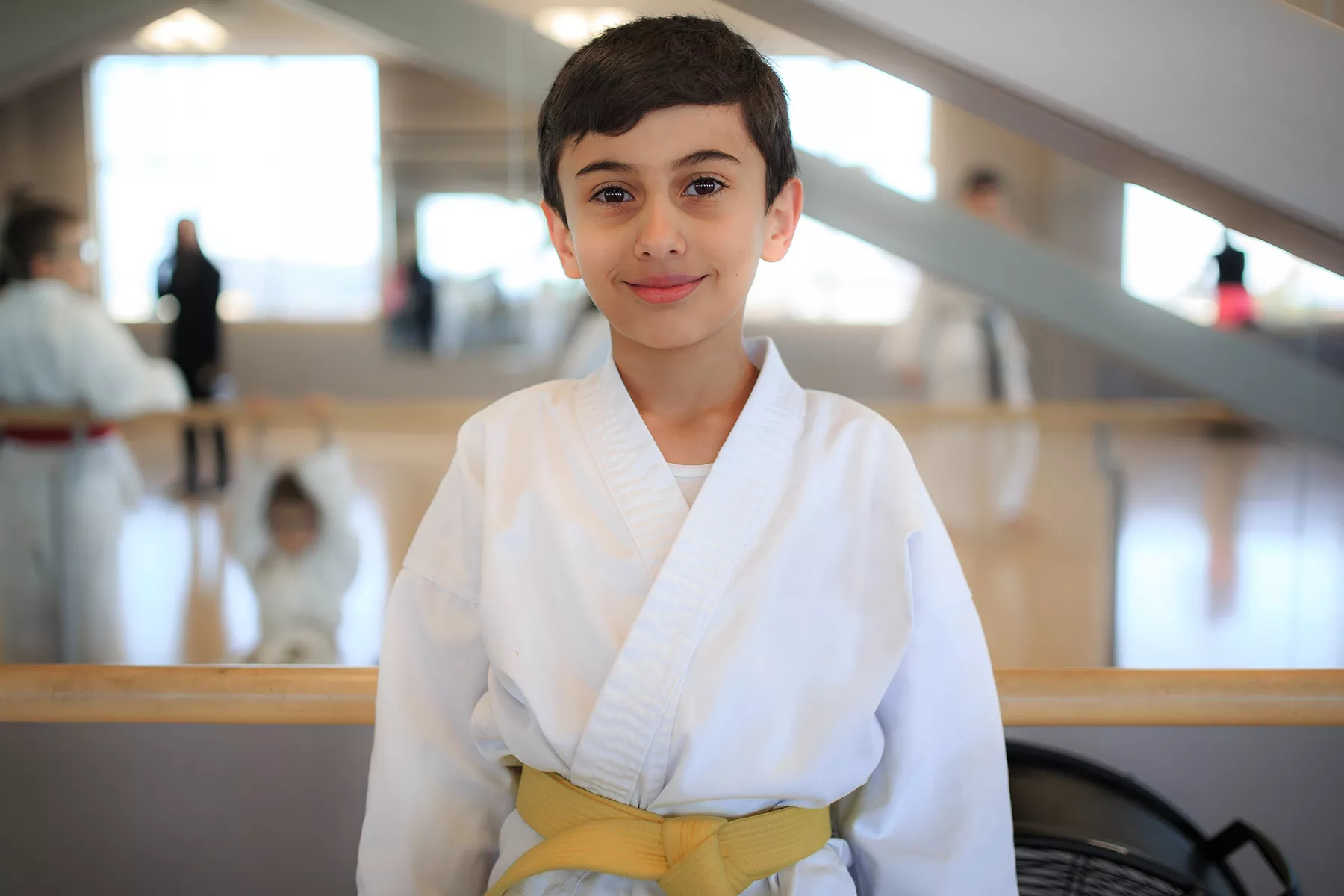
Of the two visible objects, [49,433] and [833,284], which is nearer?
[49,433]

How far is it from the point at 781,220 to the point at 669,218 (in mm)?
153

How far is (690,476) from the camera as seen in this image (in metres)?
0.93

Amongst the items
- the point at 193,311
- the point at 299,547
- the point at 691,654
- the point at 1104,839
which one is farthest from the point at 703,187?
the point at 193,311

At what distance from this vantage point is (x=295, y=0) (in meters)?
3.25

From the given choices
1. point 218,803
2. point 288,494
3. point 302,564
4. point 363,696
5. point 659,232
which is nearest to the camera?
point 659,232

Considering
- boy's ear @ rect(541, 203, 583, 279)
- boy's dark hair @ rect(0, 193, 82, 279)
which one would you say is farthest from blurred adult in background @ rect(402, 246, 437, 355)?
boy's ear @ rect(541, 203, 583, 279)

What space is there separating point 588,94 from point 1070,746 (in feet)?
3.60

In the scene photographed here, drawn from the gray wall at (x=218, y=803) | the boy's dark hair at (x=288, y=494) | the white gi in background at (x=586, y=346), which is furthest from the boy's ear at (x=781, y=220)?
the boy's dark hair at (x=288, y=494)

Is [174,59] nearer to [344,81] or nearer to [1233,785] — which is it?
[344,81]

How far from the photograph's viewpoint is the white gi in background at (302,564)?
2.70 m

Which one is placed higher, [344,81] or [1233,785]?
[344,81]

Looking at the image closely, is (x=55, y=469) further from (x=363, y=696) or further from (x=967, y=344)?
(x=967, y=344)

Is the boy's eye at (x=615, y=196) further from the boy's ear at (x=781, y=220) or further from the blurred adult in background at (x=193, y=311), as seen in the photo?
the blurred adult in background at (x=193, y=311)

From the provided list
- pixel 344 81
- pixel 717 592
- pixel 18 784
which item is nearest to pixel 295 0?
Result: pixel 344 81
